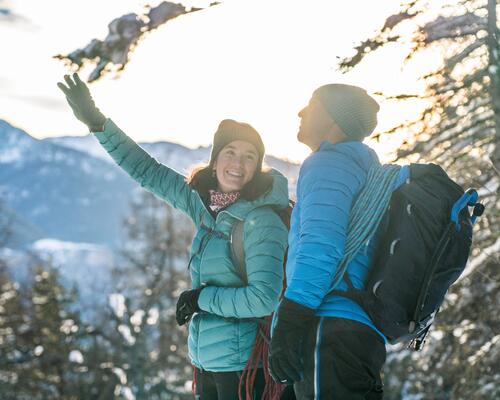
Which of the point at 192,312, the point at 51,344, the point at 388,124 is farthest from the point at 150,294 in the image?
the point at 192,312

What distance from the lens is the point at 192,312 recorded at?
2.92 meters

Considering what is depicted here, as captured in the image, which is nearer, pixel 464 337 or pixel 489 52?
pixel 489 52

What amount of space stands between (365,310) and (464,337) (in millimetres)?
6463

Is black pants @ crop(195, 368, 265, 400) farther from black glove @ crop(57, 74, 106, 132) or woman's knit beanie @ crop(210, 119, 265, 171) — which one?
black glove @ crop(57, 74, 106, 132)

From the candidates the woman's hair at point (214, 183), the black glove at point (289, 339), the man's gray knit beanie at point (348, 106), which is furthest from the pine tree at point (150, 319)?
the man's gray knit beanie at point (348, 106)

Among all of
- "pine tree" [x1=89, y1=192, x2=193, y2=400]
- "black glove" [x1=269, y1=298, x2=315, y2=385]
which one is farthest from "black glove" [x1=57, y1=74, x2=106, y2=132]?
"pine tree" [x1=89, y1=192, x2=193, y2=400]

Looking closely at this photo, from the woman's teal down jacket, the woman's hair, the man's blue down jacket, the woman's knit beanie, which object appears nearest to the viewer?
the man's blue down jacket

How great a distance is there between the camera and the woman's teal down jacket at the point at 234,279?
2730mm

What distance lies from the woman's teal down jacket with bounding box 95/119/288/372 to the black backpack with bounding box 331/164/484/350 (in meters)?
0.58

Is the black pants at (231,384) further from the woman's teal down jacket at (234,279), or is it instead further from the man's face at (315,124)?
the man's face at (315,124)

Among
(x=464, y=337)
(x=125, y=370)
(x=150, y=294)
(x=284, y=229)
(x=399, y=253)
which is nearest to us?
(x=399, y=253)

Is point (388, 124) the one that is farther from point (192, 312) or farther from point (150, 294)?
point (150, 294)

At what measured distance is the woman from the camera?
9.00 ft

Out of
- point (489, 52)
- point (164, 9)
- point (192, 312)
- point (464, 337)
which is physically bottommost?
point (464, 337)
